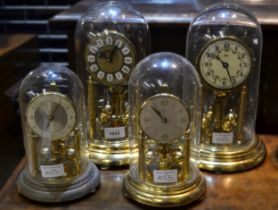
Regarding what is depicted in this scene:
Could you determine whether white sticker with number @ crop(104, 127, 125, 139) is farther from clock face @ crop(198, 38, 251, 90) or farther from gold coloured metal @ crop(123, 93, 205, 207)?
clock face @ crop(198, 38, 251, 90)

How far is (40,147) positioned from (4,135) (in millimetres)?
493

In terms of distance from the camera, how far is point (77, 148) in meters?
1.07

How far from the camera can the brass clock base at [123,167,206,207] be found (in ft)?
3.24

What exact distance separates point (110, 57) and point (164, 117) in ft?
0.76

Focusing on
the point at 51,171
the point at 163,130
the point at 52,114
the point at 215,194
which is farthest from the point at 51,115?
the point at 215,194

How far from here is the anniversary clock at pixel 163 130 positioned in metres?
0.98

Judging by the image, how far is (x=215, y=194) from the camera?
104cm

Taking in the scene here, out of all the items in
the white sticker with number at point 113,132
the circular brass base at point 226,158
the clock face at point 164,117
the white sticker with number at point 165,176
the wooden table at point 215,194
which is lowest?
the wooden table at point 215,194

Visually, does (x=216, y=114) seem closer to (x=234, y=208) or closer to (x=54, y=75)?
(x=234, y=208)

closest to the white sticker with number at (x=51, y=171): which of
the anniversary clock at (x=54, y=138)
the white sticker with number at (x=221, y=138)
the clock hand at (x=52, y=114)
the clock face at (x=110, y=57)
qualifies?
the anniversary clock at (x=54, y=138)

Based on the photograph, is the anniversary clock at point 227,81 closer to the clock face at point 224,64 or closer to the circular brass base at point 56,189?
the clock face at point 224,64

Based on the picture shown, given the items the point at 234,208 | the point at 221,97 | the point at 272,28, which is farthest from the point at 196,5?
the point at 234,208

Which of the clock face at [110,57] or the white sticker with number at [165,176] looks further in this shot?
the clock face at [110,57]

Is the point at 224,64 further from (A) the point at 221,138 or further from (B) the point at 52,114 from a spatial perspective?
(B) the point at 52,114
